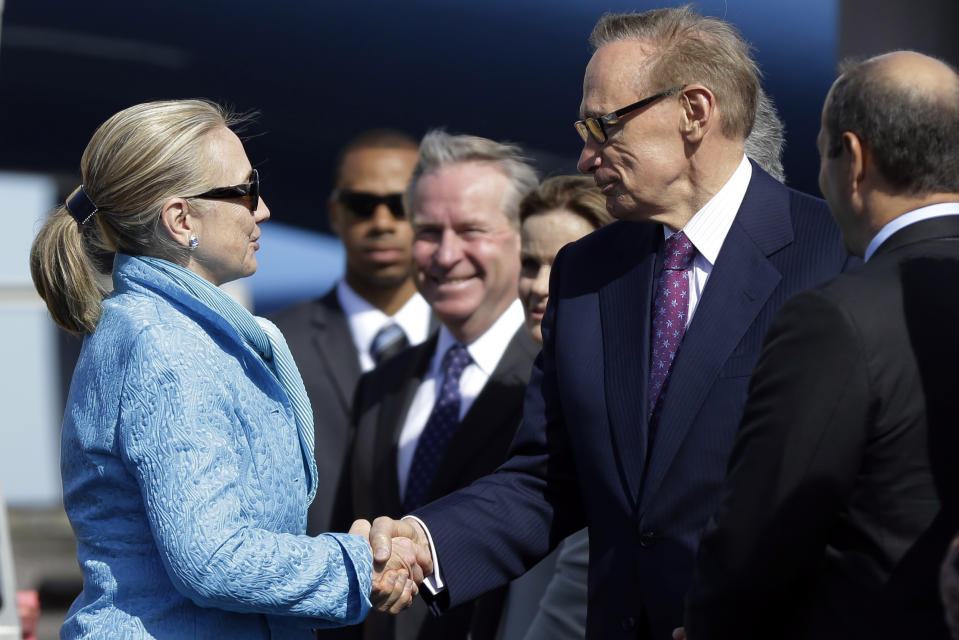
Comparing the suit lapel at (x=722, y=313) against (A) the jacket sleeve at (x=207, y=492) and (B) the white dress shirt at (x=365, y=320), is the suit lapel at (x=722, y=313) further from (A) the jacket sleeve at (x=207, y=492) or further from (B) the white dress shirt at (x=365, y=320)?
(B) the white dress shirt at (x=365, y=320)

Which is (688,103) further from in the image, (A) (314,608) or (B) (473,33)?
(B) (473,33)

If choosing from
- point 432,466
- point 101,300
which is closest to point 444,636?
point 432,466

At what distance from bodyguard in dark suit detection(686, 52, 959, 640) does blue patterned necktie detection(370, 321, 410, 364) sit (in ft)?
8.64

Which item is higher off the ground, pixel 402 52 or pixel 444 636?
pixel 402 52

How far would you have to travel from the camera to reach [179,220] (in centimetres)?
224

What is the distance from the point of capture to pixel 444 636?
3.26 m

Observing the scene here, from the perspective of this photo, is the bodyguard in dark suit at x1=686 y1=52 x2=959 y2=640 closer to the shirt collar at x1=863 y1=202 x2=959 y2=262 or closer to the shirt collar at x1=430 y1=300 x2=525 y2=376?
the shirt collar at x1=863 y1=202 x2=959 y2=262

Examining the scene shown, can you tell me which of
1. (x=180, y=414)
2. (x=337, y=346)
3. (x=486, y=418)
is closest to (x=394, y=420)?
(x=486, y=418)

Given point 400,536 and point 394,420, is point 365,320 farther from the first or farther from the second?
point 400,536

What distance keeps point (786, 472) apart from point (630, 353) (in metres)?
0.68

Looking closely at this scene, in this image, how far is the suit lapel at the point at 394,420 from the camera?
3.46 metres

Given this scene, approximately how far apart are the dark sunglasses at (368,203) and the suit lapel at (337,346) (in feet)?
1.10

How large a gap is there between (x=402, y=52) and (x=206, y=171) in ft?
17.9

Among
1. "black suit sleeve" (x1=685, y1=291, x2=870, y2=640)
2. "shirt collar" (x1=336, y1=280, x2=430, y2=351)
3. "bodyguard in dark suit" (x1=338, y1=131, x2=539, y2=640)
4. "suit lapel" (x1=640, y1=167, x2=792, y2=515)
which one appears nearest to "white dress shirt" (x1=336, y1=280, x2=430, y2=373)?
"shirt collar" (x1=336, y1=280, x2=430, y2=351)
